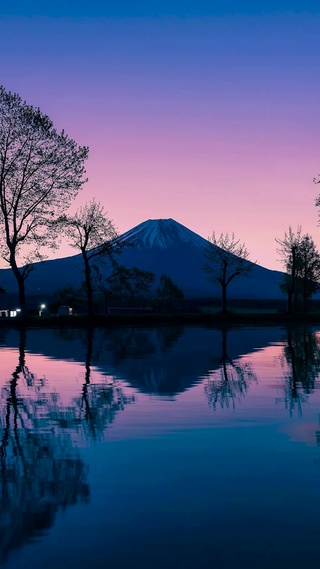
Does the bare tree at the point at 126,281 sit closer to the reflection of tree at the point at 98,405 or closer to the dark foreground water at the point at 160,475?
the reflection of tree at the point at 98,405

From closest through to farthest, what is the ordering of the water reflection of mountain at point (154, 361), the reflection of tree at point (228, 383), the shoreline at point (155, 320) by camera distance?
the reflection of tree at point (228, 383), the water reflection of mountain at point (154, 361), the shoreline at point (155, 320)

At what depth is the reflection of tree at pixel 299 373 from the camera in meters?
17.3

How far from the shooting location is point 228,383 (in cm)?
2070

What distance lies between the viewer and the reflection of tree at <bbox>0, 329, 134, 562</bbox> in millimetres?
7914

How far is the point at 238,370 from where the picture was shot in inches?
987

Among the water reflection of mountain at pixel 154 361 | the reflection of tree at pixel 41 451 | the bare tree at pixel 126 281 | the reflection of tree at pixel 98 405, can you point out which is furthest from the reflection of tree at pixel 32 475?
Result: the bare tree at pixel 126 281

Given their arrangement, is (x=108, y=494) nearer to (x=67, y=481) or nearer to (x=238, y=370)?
(x=67, y=481)

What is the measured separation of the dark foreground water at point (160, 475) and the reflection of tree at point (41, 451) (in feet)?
0.07

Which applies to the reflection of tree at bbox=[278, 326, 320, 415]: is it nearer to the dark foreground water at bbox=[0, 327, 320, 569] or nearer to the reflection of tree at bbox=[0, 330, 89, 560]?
the dark foreground water at bbox=[0, 327, 320, 569]

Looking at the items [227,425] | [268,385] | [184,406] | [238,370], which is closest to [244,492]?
[227,425]

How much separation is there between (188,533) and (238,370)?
1790 centimetres

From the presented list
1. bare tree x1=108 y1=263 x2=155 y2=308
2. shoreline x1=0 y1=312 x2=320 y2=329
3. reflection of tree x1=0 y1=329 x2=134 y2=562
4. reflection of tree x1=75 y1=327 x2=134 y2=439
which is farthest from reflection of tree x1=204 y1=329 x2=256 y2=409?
bare tree x1=108 y1=263 x2=155 y2=308

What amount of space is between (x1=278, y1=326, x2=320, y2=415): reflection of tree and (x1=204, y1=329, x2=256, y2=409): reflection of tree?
1.08 metres

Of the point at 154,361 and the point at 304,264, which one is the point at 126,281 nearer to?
the point at 304,264
